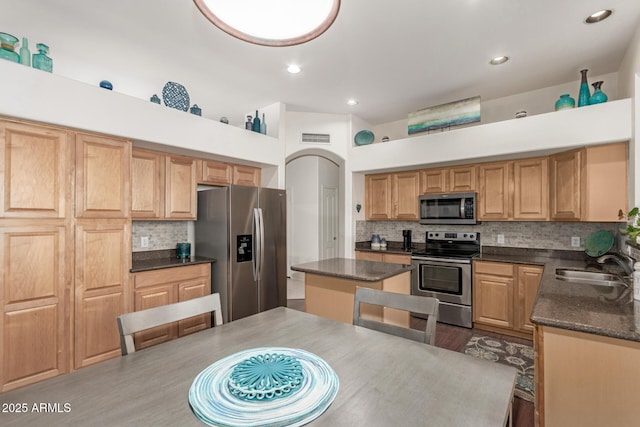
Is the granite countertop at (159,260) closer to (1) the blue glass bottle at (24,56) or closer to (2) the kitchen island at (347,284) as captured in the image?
(2) the kitchen island at (347,284)

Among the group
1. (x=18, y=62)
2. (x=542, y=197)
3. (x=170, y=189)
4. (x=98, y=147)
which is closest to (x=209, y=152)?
(x=170, y=189)

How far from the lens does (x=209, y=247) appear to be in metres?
3.41

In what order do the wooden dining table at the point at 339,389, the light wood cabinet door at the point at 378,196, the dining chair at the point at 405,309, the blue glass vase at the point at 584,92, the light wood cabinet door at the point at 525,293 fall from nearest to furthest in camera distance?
1. the wooden dining table at the point at 339,389
2. the dining chair at the point at 405,309
3. the blue glass vase at the point at 584,92
4. the light wood cabinet door at the point at 525,293
5. the light wood cabinet door at the point at 378,196

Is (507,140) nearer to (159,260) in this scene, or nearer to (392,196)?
(392,196)

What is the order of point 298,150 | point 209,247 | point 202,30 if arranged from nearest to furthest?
point 202,30
point 209,247
point 298,150

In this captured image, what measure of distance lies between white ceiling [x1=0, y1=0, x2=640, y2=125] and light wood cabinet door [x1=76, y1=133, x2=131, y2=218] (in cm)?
84

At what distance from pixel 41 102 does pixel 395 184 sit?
3.89 meters

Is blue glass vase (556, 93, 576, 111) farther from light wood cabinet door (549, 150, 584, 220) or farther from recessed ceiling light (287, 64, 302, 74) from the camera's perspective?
recessed ceiling light (287, 64, 302, 74)

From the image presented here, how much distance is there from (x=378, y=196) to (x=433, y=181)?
85 cm

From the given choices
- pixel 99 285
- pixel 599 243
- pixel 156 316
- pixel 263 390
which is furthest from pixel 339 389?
pixel 599 243

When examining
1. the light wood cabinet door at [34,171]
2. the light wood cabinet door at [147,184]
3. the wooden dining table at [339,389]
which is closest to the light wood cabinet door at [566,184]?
the wooden dining table at [339,389]

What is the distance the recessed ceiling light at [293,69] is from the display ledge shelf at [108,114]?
97 cm

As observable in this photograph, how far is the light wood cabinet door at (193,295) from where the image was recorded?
3.04m

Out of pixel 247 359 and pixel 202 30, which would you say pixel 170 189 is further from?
pixel 247 359
